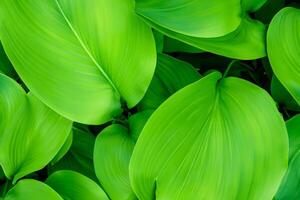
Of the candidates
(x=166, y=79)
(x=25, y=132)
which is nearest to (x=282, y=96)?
(x=166, y=79)

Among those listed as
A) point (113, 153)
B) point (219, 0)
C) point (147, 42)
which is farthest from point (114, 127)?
point (219, 0)

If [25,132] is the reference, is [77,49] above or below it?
above

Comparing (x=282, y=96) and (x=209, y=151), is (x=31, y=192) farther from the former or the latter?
(x=282, y=96)

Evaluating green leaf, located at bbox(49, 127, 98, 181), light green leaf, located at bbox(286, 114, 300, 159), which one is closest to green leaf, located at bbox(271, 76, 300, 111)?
light green leaf, located at bbox(286, 114, 300, 159)

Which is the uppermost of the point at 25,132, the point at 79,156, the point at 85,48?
the point at 85,48

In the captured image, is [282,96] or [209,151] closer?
[209,151]

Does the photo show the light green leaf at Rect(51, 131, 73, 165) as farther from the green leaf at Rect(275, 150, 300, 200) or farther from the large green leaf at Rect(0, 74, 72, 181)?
the green leaf at Rect(275, 150, 300, 200)

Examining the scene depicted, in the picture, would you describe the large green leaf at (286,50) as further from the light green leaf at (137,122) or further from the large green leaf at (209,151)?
the light green leaf at (137,122)
